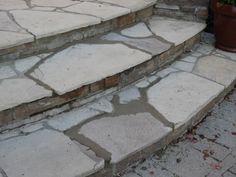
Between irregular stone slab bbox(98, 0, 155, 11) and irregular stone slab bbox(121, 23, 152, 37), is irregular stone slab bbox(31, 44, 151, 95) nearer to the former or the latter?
irregular stone slab bbox(121, 23, 152, 37)

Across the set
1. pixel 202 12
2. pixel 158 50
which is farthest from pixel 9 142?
pixel 202 12

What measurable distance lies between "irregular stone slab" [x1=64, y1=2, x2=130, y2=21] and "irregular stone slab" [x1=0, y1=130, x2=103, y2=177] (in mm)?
1323

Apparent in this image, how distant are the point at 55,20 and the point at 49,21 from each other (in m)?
0.05

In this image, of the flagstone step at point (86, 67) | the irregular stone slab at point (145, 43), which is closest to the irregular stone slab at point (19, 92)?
the flagstone step at point (86, 67)

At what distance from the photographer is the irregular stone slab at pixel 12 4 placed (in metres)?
3.30

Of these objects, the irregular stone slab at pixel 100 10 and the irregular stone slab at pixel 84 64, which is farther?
the irregular stone slab at pixel 100 10

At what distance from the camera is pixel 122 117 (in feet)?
8.29

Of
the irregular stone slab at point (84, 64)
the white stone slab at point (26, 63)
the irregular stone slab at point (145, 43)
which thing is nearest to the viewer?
the irregular stone slab at point (84, 64)

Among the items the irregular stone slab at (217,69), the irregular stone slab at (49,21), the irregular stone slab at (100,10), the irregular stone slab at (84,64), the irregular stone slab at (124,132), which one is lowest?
the irregular stone slab at (124,132)

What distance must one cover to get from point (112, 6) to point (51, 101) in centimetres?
139

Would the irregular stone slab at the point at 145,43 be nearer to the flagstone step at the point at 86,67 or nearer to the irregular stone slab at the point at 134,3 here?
the flagstone step at the point at 86,67

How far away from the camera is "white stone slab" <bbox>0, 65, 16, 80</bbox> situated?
2.51 m

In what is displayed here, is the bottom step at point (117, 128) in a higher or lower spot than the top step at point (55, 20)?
lower

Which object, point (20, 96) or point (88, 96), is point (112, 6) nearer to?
point (88, 96)
